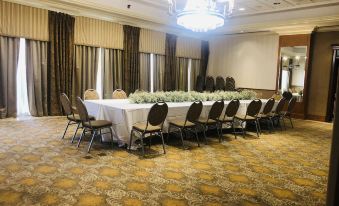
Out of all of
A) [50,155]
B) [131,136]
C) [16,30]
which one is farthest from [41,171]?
[16,30]

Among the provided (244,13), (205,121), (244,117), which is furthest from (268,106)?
(244,13)

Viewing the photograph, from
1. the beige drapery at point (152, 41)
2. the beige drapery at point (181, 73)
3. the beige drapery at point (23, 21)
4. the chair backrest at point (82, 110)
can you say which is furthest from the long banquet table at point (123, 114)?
the beige drapery at point (181, 73)

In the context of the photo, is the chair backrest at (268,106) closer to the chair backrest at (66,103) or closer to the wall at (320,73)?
the wall at (320,73)

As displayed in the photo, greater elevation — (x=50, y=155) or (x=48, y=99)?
(x=48, y=99)

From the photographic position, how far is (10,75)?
21.6 feet

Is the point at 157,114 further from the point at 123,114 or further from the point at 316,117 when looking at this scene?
the point at 316,117

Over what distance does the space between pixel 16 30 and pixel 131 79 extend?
3667 mm

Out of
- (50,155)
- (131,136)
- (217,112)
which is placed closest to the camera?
(50,155)

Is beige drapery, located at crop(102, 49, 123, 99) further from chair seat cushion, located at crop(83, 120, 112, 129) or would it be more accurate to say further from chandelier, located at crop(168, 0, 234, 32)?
chair seat cushion, located at crop(83, 120, 112, 129)

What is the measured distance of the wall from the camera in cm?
870

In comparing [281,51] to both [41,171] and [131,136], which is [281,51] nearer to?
[131,136]

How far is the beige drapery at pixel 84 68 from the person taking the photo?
304 inches

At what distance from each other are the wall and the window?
868 centimetres

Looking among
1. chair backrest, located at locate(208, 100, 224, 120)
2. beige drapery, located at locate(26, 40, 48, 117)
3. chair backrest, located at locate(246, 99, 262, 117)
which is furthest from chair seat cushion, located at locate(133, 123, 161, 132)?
beige drapery, located at locate(26, 40, 48, 117)
